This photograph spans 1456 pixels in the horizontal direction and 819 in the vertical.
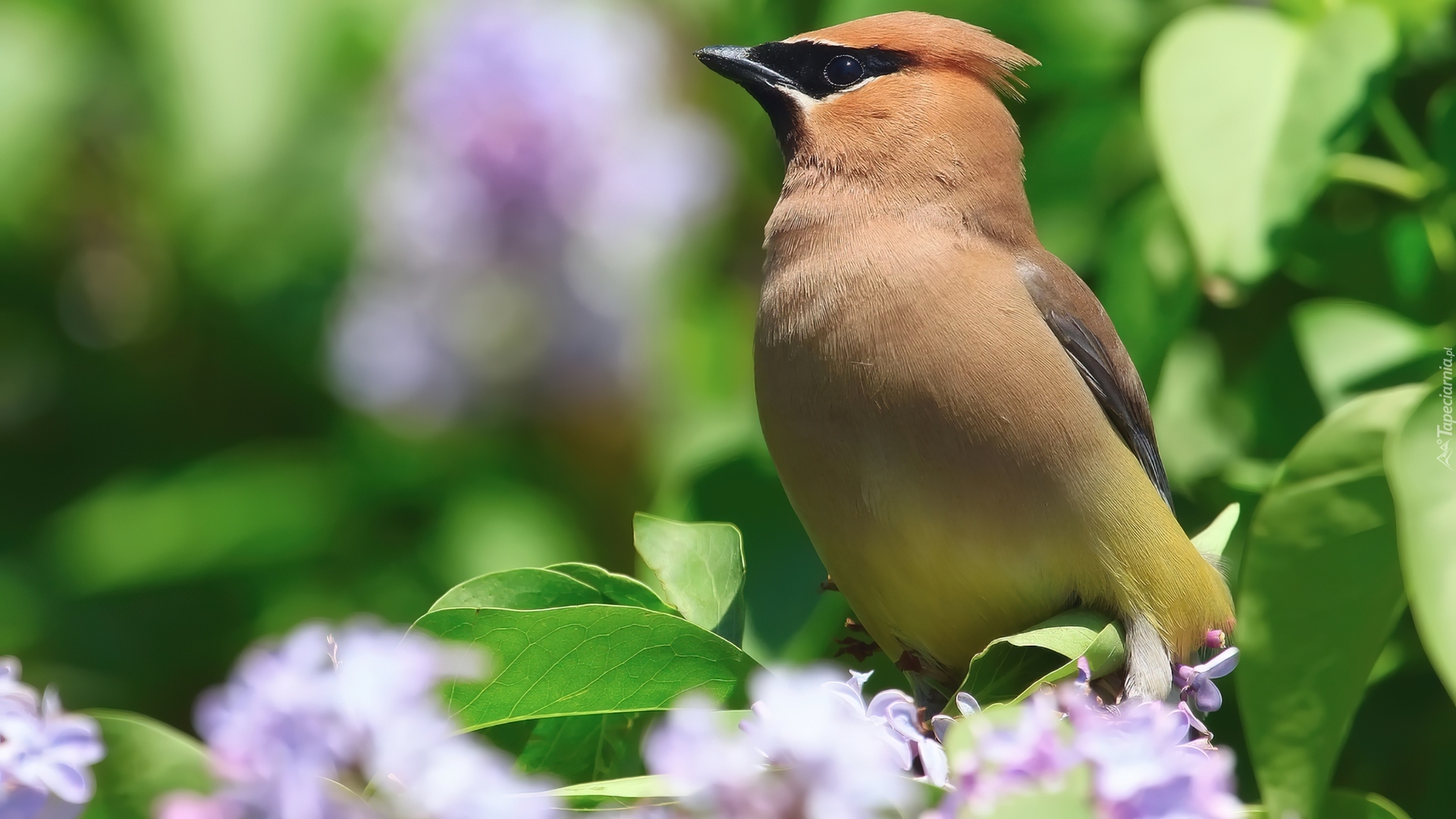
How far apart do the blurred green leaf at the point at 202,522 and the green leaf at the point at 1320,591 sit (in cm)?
265

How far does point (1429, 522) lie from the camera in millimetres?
1768

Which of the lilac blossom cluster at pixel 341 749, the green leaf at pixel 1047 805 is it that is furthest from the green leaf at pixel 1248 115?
the lilac blossom cluster at pixel 341 749

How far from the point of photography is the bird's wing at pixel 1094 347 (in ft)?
7.46

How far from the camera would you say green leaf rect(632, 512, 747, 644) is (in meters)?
1.92

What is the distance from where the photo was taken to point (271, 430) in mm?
4457

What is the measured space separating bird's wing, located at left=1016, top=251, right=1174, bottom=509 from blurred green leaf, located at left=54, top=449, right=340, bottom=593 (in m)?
2.31

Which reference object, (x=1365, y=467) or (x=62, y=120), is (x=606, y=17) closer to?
(x=62, y=120)

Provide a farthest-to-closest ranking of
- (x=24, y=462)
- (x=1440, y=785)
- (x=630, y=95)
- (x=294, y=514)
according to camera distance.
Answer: (x=24, y=462) < (x=294, y=514) < (x=630, y=95) < (x=1440, y=785)

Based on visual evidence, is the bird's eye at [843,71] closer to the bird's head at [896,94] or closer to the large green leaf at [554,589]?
the bird's head at [896,94]

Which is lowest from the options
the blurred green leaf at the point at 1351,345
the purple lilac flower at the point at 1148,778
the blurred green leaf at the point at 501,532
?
the blurred green leaf at the point at 501,532

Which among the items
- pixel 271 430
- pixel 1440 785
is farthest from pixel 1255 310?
pixel 271 430

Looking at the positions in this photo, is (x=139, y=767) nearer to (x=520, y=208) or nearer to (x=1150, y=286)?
(x=1150, y=286)

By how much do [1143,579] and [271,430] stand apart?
2977 millimetres

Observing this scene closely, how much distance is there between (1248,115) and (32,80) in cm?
260
